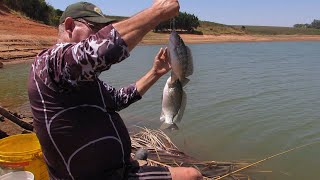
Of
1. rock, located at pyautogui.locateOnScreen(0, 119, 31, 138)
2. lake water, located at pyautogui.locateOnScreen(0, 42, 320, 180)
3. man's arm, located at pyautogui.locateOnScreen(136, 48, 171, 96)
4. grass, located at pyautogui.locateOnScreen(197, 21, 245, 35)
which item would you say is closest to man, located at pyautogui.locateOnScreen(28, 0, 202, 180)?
man's arm, located at pyautogui.locateOnScreen(136, 48, 171, 96)

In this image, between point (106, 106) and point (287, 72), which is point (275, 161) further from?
point (287, 72)

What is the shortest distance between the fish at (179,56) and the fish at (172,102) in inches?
5.4

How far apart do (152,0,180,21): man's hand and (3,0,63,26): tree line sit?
44.6m

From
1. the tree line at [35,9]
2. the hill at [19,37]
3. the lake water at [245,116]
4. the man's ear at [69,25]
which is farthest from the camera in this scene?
the tree line at [35,9]

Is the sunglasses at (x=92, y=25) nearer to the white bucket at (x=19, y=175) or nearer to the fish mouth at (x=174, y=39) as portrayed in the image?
the fish mouth at (x=174, y=39)

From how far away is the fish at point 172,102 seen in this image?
3.46 meters

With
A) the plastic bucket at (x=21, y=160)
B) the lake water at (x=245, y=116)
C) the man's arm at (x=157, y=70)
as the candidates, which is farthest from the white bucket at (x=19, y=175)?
the lake water at (x=245, y=116)

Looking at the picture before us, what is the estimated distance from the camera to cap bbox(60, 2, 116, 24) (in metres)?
2.83

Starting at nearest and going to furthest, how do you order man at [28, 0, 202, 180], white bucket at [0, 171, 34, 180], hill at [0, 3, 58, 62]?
man at [28, 0, 202, 180] < white bucket at [0, 171, 34, 180] < hill at [0, 3, 58, 62]

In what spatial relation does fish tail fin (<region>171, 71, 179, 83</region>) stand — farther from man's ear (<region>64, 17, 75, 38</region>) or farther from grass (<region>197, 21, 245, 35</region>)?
grass (<region>197, 21, 245, 35</region>)

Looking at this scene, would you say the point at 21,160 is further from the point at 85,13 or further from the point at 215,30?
the point at 215,30

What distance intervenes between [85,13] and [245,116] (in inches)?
394

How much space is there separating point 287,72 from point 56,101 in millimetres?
21399

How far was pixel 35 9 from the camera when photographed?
156ft
